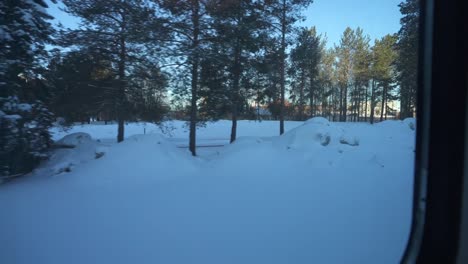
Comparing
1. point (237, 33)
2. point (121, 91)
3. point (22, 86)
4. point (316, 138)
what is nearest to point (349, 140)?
point (316, 138)

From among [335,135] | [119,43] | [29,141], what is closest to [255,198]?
[29,141]

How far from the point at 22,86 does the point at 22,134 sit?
127cm

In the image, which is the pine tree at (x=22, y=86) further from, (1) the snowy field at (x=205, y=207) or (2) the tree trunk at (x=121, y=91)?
(2) the tree trunk at (x=121, y=91)

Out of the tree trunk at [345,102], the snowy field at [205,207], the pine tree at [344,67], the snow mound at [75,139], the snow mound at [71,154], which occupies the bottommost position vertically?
the snowy field at [205,207]

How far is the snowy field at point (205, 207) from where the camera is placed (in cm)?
293

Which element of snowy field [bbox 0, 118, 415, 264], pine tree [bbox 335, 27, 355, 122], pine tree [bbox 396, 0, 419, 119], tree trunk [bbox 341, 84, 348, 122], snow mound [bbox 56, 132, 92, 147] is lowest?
snowy field [bbox 0, 118, 415, 264]

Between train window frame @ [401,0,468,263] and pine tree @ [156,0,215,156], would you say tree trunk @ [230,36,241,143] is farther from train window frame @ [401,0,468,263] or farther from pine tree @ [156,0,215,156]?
train window frame @ [401,0,468,263]

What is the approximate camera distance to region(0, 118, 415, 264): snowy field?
2.93 meters

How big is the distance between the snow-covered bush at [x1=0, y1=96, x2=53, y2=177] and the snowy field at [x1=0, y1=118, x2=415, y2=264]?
0.40 metres

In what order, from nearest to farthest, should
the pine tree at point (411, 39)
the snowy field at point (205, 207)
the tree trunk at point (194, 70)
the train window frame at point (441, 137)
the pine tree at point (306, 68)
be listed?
the train window frame at point (441, 137) → the pine tree at point (411, 39) → the snowy field at point (205, 207) → the tree trunk at point (194, 70) → the pine tree at point (306, 68)

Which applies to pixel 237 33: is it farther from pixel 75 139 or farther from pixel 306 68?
pixel 306 68

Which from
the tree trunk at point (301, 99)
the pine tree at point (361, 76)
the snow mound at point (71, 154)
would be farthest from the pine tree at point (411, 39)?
the tree trunk at point (301, 99)

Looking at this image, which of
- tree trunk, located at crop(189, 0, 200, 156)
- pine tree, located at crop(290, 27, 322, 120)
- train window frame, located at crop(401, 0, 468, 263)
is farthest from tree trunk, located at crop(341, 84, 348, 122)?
train window frame, located at crop(401, 0, 468, 263)

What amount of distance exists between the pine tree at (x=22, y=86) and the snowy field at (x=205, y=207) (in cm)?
64
